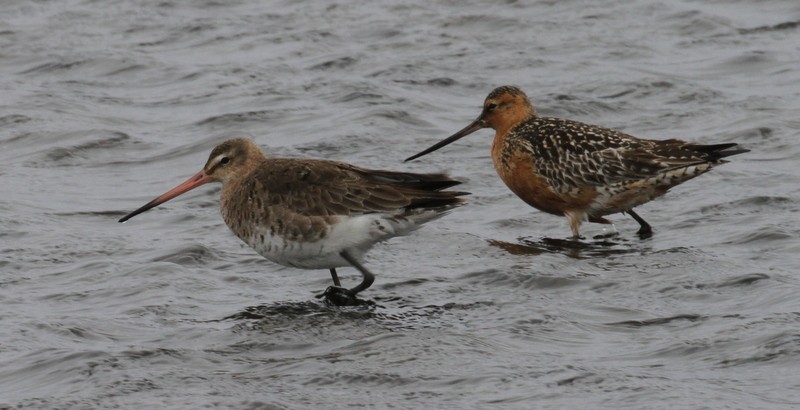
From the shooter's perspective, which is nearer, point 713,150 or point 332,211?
point 332,211

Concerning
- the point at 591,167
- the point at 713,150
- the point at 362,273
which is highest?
the point at 713,150

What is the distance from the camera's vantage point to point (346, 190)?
9.34 m

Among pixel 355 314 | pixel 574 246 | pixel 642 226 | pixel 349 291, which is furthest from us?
pixel 642 226

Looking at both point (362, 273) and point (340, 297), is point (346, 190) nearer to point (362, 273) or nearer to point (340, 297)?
point (362, 273)

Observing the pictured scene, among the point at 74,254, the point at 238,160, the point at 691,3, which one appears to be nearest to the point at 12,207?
the point at 74,254

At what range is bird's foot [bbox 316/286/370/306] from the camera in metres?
9.47

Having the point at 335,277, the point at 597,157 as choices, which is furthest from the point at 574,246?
the point at 335,277

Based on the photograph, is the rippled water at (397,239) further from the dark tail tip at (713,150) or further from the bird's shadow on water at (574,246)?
the dark tail tip at (713,150)

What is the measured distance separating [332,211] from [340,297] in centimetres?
62

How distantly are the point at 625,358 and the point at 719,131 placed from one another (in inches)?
235

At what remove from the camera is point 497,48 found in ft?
54.7

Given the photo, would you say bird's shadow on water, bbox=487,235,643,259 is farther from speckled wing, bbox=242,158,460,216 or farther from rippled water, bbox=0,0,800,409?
speckled wing, bbox=242,158,460,216

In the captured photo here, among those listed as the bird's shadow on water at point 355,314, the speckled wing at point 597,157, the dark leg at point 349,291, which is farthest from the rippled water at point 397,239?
the speckled wing at point 597,157

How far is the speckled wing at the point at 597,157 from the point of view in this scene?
10812mm
